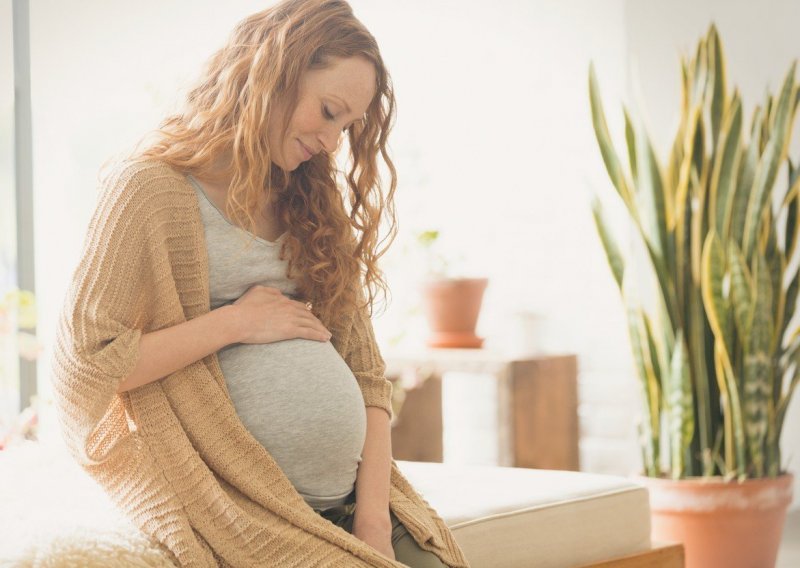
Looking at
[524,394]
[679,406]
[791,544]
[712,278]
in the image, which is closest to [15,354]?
[524,394]

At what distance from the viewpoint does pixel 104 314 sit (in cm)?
139

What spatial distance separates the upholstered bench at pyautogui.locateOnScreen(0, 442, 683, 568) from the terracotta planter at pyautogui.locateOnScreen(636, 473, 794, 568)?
0.66 metres

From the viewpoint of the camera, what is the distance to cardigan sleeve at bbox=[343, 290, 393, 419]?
1.74 m

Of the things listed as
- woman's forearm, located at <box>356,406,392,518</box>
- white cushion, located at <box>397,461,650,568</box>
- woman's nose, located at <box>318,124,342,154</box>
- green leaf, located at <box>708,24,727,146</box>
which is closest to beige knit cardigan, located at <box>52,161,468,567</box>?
woman's forearm, located at <box>356,406,392,518</box>

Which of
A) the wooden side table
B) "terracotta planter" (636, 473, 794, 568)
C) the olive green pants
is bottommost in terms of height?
"terracotta planter" (636, 473, 794, 568)

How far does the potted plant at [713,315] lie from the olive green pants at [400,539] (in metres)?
1.40

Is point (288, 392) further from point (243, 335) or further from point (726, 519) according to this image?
point (726, 519)

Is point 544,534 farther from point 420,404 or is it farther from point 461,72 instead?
point 461,72

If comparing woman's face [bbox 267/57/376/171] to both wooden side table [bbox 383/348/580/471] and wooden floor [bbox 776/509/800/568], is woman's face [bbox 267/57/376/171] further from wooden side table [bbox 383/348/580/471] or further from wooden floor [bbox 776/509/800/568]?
wooden floor [bbox 776/509/800/568]

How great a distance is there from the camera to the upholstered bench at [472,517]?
1.40 m

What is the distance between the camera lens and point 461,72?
394cm

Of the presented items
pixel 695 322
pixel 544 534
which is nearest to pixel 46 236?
pixel 695 322

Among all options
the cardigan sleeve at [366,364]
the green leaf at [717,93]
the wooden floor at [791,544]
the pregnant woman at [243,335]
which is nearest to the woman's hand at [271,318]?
the pregnant woman at [243,335]

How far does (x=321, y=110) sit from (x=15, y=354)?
8.06 feet
